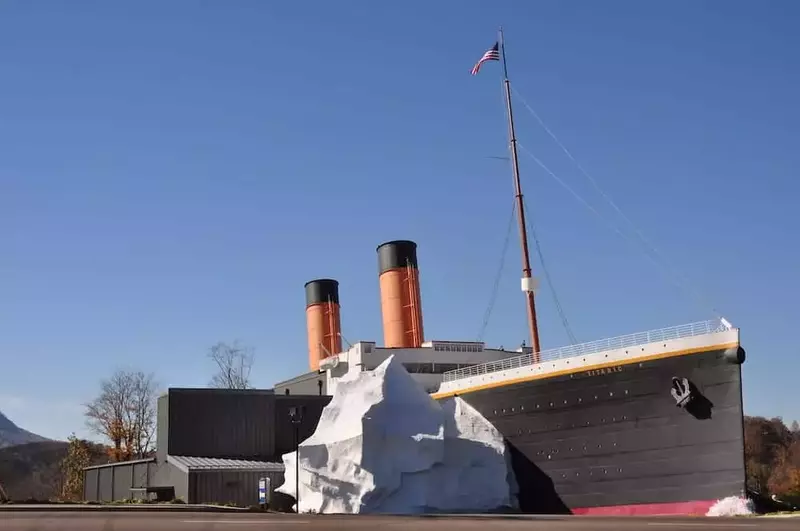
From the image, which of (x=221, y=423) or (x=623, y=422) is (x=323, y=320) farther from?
(x=623, y=422)

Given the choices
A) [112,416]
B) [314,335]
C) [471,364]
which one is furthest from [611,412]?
[112,416]

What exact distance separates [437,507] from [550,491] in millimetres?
4591

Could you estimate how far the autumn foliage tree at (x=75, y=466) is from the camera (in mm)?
68812

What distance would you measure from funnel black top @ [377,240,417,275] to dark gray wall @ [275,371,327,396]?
765 centimetres

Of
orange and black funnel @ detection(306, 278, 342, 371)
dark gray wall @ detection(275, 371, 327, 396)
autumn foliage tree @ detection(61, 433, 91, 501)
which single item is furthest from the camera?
autumn foliage tree @ detection(61, 433, 91, 501)

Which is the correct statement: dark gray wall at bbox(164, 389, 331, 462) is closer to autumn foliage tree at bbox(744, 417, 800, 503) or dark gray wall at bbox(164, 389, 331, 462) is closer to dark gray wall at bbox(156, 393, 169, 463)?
dark gray wall at bbox(156, 393, 169, 463)

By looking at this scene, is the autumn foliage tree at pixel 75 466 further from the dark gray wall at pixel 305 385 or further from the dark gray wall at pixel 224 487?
the dark gray wall at pixel 224 487

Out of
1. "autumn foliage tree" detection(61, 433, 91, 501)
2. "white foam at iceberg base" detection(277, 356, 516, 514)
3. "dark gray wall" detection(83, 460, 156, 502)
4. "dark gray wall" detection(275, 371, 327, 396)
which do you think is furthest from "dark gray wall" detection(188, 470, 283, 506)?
"autumn foliage tree" detection(61, 433, 91, 501)

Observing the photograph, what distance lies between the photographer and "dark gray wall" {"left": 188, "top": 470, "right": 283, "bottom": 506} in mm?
40375

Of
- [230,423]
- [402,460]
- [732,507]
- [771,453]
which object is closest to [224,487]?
[230,423]

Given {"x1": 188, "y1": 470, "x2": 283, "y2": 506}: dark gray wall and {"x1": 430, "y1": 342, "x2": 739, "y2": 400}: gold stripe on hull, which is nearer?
{"x1": 430, "y1": 342, "x2": 739, "y2": 400}: gold stripe on hull

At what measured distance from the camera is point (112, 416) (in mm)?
81125

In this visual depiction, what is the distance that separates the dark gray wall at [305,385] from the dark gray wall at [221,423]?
3.25m

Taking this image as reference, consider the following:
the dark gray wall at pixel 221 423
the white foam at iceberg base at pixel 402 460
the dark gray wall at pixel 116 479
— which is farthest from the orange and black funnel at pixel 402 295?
the dark gray wall at pixel 116 479
